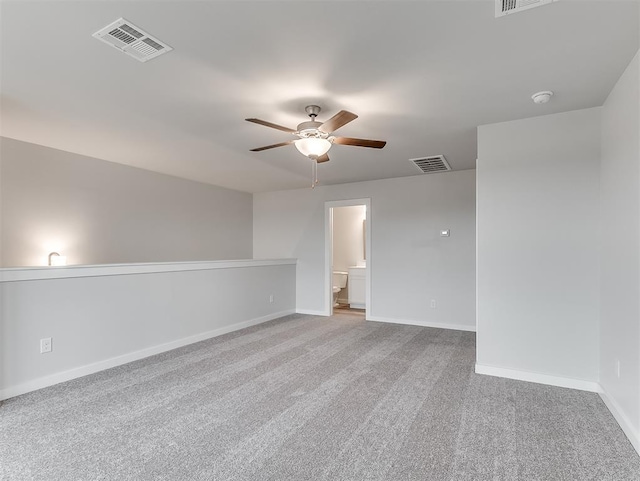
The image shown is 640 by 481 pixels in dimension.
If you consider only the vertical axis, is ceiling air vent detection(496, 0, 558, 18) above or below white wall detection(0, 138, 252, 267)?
above

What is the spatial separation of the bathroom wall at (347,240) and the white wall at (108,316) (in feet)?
9.17

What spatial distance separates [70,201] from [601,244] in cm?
565

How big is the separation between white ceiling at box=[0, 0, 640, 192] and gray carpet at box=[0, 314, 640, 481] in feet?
7.87

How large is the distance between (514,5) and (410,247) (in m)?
4.13

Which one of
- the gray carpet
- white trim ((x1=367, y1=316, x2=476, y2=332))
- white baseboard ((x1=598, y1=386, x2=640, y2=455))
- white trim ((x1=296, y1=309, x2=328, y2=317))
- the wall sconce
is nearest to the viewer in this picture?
the gray carpet

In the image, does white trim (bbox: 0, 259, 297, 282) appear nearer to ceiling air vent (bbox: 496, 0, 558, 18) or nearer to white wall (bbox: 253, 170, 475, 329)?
white wall (bbox: 253, 170, 475, 329)

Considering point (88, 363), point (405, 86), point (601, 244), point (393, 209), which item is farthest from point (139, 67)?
point (393, 209)

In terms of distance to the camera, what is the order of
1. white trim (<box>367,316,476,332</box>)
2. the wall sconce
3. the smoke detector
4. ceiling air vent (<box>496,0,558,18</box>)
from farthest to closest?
white trim (<box>367,316,476,332</box>)
the wall sconce
the smoke detector
ceiling air vent (<box>496,0,558,18</box>)

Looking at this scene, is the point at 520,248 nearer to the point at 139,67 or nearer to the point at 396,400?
the point at 396,400

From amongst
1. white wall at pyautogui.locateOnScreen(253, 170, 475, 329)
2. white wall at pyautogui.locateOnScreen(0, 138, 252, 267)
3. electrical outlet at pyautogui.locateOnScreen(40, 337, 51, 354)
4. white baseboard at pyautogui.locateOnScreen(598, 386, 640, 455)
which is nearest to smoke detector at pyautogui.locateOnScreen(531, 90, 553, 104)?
white baseboard at pyautogui.locateOnScreen(598, 386, 640, 455)

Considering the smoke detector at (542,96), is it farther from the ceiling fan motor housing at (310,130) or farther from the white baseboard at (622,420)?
the white baseboard at (622,420)

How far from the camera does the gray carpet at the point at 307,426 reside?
1918 millimetres

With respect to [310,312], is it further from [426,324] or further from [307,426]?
[307,426]

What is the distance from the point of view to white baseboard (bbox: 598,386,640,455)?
2.11m
